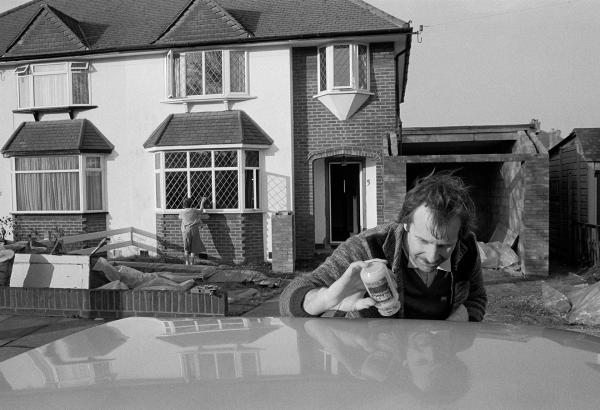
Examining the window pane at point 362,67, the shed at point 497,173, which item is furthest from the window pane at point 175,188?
the shed at point 497,173

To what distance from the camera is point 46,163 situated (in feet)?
53.2

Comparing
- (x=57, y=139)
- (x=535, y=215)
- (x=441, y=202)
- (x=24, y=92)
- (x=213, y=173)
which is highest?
(x=24, y=92)

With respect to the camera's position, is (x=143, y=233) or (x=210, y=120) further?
(x=143, y=233)

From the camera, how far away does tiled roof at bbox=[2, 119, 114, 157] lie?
15805 millimetres

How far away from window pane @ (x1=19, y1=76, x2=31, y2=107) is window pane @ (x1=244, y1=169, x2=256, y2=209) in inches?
261

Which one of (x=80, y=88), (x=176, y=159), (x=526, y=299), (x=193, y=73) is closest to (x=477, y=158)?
(x=526, y=299)

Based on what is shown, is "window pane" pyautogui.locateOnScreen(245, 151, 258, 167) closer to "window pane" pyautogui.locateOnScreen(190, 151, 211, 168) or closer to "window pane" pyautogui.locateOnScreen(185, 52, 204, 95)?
"window pane" pyautogui.locateOnScreen(190, 151, 211, 168)

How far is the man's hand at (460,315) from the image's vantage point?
9.09 feet

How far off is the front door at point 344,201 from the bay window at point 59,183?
633 centimetres

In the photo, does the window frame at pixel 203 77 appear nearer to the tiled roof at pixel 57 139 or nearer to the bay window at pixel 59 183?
the tiled roof at pixel 57 139

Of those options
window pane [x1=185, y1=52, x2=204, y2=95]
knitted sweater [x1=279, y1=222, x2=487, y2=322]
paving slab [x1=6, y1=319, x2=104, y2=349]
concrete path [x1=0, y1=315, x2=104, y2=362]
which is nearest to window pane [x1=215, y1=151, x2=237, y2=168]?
window pane [x1=185, y1=52, x2=204, y2=95]

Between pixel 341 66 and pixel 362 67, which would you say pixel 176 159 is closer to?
pixel 341 66

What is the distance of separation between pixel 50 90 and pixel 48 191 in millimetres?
2740

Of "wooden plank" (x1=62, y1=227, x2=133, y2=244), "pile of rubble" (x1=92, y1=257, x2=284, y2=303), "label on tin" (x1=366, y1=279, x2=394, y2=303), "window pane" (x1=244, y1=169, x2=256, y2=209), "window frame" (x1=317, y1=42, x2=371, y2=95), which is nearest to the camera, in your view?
"label on tin" (x1=366, y1=279, x2=394, y2=303)
